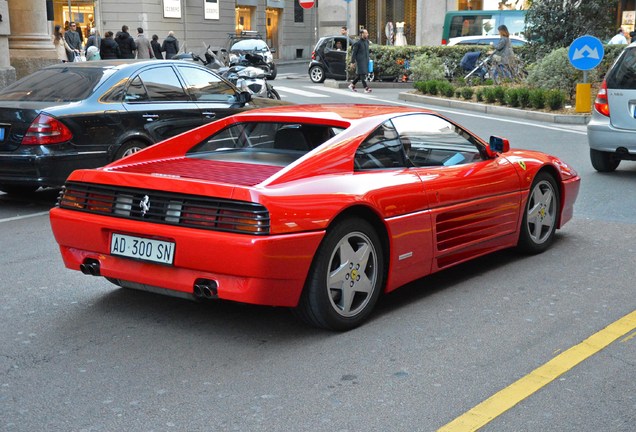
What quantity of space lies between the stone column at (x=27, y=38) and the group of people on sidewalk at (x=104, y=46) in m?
3.13

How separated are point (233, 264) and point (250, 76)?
19.7 meters

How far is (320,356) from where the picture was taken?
4.89 meters

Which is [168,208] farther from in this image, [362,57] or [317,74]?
[317,74]

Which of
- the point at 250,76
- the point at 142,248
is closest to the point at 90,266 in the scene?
the point at 142,248

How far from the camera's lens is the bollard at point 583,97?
19220 millimetres

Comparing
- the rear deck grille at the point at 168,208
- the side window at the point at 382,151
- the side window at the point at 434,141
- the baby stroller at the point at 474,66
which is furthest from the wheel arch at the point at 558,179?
the baby stroller at the point at 474,66

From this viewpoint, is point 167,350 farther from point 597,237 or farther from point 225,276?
point 597,237

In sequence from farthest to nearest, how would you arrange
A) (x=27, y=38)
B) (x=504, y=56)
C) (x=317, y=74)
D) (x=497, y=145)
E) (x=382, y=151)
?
(x=317, y=74)
(x=504, y=56)
(x=27, y=38)
(x=497, y=145)
(x=382, y=151)

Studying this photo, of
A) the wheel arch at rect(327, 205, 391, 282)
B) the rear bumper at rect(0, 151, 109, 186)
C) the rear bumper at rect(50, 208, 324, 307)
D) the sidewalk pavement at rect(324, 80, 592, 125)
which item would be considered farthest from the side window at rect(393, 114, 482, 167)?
the sidewalk pavement at rect(324, 80, 592, 125)

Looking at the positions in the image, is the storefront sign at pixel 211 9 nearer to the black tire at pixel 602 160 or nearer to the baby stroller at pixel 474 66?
the baby stroller at pixel 474 66

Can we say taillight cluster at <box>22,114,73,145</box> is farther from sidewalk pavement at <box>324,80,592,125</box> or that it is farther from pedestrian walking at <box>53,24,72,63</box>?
pedestrian walking at <box>53,24,72,63</box>

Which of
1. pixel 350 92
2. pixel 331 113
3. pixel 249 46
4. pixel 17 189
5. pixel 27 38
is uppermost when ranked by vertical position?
pixel 27 38

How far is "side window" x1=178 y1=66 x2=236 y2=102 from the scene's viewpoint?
1085cm

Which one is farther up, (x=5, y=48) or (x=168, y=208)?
(x=5, y=48)
